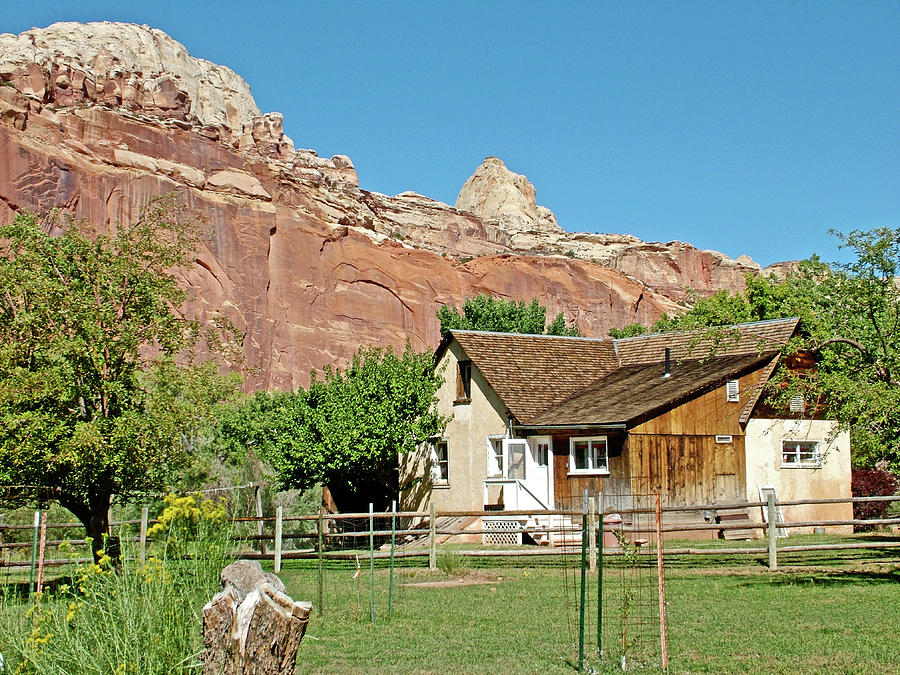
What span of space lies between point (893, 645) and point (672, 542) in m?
15.0

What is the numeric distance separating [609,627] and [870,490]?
24137 millimetres

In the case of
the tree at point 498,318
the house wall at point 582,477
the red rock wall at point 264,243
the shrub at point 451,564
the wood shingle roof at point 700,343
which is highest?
the red rock wall at point 264,243

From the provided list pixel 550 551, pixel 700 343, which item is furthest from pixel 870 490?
pixel 550 551

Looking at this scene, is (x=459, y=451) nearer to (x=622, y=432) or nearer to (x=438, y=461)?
(x=438, y=461)

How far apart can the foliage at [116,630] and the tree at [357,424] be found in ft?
68.2

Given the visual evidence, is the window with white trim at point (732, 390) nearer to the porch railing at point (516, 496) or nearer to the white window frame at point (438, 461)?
A: the porch railing at point (516, 496)

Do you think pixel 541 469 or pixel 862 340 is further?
pixel 541 469

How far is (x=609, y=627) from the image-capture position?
12.6m

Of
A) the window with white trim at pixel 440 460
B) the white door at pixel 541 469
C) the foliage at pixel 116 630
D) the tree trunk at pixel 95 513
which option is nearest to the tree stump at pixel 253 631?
the foliage at pixel 116 630

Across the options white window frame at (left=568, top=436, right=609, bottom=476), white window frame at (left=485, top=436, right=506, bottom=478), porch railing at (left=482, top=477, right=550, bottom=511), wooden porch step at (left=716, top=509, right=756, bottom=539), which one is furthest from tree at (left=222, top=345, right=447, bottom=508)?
wooden porch step at (left=716, top=509, right=756, bottom=539)

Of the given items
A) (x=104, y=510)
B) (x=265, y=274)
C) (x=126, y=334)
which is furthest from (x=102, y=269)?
(x=265, y=274)

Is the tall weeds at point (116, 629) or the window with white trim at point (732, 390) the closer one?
the tall weeds at point (116, 629)

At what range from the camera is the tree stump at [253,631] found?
256 inches

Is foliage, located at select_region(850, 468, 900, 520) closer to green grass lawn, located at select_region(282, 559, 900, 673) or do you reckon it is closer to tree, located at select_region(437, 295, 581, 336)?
green grass lawn, located at select_region(282, 559, 900, 673)
